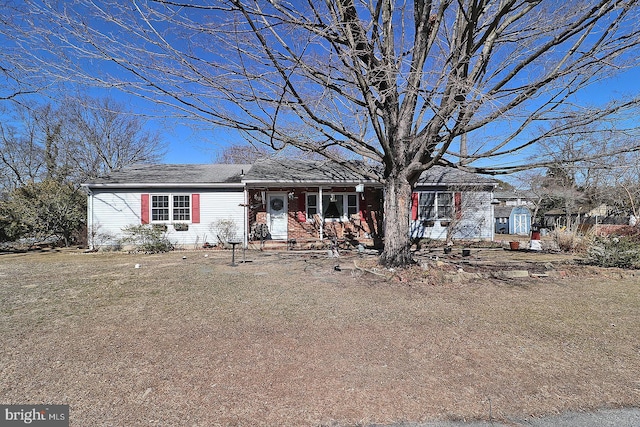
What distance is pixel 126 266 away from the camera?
29.6 ft

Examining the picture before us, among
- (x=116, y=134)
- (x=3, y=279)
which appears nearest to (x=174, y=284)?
(x=3, y=279)

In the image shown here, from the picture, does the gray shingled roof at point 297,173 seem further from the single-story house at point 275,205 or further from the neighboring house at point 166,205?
the neighboring house at point 166,205

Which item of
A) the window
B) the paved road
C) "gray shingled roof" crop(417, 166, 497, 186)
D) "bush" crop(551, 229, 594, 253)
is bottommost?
the paved road

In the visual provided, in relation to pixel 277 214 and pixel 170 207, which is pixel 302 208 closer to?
pixel 277 214

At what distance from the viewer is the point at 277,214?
14438 millimetres

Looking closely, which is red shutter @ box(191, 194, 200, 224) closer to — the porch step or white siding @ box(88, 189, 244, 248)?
white siding @ box(88, 189, 244, 248)

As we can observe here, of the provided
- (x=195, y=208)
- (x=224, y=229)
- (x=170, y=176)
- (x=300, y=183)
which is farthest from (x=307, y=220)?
(x=170, y=176)

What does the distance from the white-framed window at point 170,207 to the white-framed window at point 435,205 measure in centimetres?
1035

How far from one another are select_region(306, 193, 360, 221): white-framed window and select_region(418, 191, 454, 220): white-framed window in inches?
121

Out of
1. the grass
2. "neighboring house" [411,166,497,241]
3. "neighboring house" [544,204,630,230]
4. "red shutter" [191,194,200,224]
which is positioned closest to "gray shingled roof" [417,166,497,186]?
"neighboring house" [411,166,497,241]

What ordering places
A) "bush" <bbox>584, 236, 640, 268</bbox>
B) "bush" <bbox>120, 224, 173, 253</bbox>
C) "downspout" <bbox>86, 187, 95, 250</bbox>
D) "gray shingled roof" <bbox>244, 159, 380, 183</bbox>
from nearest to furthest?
1. "bush" <bbox>584, 236, 640, 268</bbox>
2. "bush" <bbox>120, 224, 173, 253</bbox>
3. "gray shingled roof" <bbox>244, 159, 380, 183</bbox>
4. "downspout" <bbox>86, 187, 95, 250</bbox>

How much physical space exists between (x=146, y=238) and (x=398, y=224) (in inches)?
400

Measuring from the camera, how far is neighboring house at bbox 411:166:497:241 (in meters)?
14.8

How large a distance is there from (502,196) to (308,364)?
125 feet
